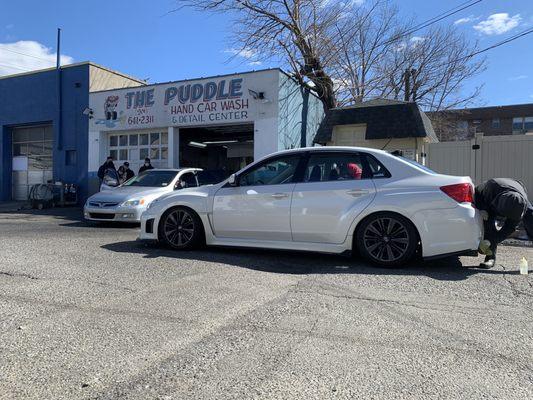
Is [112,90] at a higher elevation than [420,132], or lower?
higher

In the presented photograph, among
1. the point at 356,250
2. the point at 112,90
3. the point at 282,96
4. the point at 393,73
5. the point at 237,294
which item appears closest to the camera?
the point at 237,294

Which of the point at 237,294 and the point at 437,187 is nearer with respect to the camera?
the point at 237,294

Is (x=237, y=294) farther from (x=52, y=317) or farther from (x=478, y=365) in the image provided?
(x=478, y=365)

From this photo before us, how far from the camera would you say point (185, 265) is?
631 cm

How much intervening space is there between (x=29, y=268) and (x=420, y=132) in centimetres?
1024

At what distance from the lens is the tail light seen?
19.4ft

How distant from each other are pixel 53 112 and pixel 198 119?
25.2 ft

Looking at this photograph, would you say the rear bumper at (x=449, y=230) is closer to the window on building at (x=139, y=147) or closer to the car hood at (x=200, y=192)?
the car hood at (x=200, y=192)

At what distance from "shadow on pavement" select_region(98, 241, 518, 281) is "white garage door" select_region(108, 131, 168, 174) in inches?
427

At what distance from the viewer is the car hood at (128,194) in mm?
11078

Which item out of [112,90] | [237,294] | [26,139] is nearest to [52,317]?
[237,294]

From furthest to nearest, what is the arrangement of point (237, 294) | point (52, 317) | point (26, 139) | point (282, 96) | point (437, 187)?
point (26, 139), point (282, 96), point (437, 187), point (237, 294), point (52, 317)

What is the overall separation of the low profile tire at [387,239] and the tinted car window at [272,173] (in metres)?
1.29

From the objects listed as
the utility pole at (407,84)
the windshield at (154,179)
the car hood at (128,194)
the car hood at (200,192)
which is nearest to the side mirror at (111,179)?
the windshield at (154,179)
